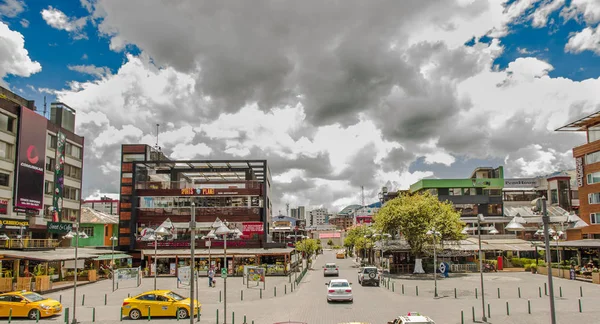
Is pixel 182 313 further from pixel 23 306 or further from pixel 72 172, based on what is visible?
pixel 72 172

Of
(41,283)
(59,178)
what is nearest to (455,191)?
(59,178)

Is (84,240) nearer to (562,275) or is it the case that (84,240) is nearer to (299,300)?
(299,300)

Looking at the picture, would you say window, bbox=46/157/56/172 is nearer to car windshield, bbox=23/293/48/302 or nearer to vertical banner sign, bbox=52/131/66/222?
vertical banner sign, bbox=52/131/66/222

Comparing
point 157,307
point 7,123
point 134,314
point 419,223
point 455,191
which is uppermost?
point 7,123

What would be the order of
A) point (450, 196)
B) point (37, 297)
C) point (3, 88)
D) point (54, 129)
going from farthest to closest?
point (450, 196) < point (54, 129) < point (3, 88) < point (37, 297)

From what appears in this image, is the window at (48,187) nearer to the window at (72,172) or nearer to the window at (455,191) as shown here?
the window at (72,172)

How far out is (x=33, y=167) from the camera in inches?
2168

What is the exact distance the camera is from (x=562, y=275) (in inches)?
1889

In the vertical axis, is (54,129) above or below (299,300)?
above

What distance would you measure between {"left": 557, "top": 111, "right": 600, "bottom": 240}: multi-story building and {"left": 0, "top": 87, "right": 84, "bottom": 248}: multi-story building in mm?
67150

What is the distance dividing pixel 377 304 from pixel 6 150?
44.5 meters

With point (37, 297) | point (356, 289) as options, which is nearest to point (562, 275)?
point (356, 289)

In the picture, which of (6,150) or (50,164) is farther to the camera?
(50,164)

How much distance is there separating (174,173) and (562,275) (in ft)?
186
